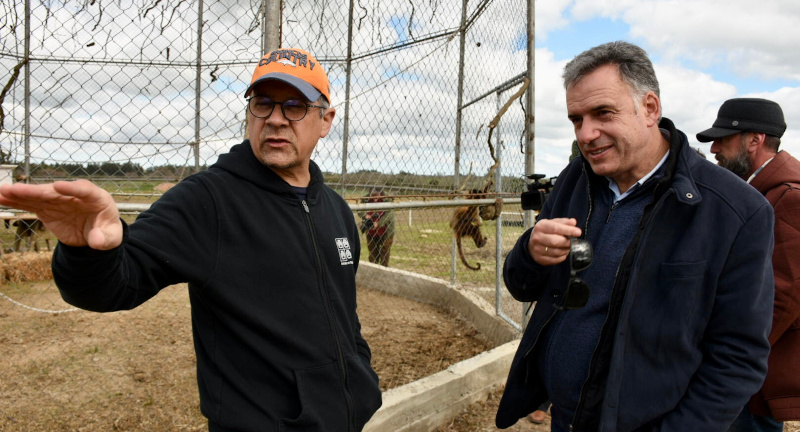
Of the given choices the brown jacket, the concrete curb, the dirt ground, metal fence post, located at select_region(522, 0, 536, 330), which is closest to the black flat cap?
the brown jacket

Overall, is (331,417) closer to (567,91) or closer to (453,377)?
(567,91)

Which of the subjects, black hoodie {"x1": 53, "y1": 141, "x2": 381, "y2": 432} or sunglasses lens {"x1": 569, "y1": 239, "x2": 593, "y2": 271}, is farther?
sunglasses lens {"x1": 569, "y1": 239, "x2": 593, "y2": 271}

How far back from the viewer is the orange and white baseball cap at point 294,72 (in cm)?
160

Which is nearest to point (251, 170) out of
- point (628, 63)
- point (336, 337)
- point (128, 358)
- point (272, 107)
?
point (272, 107)

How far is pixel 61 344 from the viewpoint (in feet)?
14.8

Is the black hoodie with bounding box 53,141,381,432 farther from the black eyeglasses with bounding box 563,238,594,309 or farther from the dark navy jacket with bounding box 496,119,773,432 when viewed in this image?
the dark navy jacket with bounding box 496,119,773,432

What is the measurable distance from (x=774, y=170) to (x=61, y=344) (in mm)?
5736

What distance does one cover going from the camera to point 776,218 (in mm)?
2232

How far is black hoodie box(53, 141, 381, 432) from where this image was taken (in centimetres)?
136

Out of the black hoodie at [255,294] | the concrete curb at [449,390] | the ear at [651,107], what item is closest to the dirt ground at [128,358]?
the concrete curb at [449,390]

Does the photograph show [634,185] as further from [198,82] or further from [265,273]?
[198,82]

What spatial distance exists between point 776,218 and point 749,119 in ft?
2.19

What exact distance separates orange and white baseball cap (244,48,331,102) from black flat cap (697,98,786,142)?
2.28 m

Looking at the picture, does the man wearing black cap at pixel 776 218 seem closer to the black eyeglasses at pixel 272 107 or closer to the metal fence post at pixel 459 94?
the black eyeglasses at pixel 272 107
